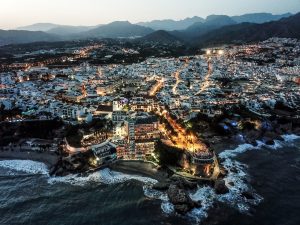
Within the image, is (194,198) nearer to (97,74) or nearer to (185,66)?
(97,74)

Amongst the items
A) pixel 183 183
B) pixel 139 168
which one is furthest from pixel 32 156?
pixel 183 183

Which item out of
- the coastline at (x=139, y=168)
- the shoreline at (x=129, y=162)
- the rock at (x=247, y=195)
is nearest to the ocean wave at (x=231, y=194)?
the rock at (x=247, y=195)

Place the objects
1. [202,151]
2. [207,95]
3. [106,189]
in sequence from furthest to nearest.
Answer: [207,95]
[202,151]
[106,189]

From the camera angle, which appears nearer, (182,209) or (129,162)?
(182,209)

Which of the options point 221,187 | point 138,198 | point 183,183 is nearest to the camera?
point 138,198

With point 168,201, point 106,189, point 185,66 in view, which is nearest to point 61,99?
point 106,189

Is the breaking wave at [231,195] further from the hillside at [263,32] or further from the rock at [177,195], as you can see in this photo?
the hillside at [263,32]

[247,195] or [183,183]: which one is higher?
[183,183]

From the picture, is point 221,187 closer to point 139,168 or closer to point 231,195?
point 231,195
